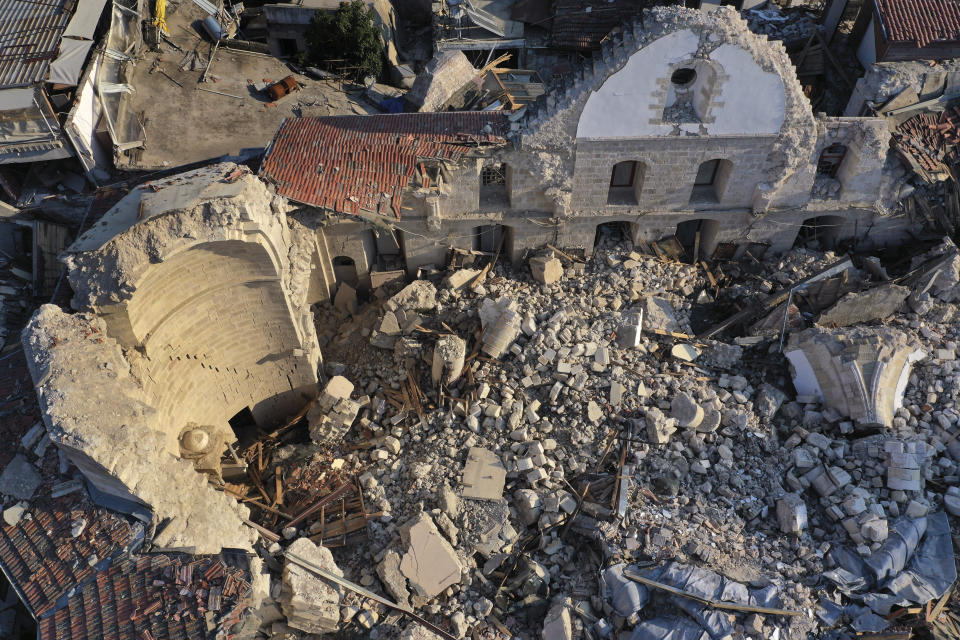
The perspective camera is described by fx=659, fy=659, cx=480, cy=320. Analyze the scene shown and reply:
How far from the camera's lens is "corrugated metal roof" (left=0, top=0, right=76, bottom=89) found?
17.5 metres

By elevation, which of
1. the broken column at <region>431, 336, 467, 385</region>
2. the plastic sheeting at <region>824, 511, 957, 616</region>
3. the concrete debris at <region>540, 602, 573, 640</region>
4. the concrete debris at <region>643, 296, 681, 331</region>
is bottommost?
the concrete debris at <region>540, 602, 573, 640</region>

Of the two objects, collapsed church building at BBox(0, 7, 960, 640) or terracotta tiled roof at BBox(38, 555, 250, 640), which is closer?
terracotta tiled roof at BBox(38, 555, 250, 640)

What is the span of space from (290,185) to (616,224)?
9117mm

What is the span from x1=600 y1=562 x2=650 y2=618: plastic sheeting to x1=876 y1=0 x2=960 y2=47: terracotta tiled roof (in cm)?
1531

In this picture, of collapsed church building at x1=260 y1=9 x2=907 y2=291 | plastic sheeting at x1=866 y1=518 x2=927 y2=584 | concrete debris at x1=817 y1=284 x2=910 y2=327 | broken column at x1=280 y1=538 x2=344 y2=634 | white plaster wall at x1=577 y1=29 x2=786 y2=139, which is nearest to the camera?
broken column at x1=280 y1=538 x2=344 y2=634

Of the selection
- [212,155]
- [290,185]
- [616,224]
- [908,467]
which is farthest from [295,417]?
[908,467]

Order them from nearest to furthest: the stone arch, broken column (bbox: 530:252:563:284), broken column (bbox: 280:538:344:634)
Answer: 1. broken column (bbox: 280:538:344:634)
2. the stone arch
3. broken column (bbox: 530:252:563:284)

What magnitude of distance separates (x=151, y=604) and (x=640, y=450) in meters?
9.93

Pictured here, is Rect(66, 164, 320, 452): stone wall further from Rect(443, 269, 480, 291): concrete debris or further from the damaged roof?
the damaged roof

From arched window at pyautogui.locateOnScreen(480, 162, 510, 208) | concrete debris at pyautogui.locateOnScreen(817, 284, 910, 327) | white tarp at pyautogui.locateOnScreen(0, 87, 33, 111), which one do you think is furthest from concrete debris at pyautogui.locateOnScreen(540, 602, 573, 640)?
white tarp at pyautogui.locateOnScreen(0, 87, 33, 111)

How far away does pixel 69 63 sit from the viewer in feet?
58.3

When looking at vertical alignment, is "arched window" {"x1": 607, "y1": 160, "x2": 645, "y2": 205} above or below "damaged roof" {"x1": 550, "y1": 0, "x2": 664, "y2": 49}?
below

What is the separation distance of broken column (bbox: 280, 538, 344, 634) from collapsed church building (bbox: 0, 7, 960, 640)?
0.07m

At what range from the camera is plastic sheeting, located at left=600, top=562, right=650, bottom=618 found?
12.5 metres
